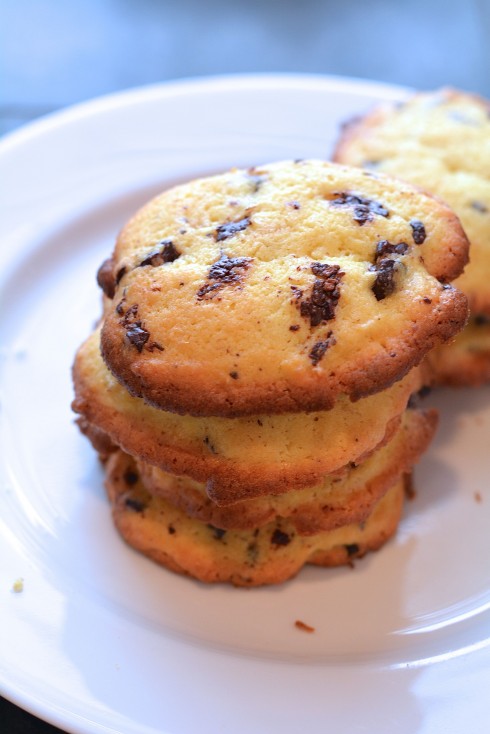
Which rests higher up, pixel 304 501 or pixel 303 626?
pixel 304 501

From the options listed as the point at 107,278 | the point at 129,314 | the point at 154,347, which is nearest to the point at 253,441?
the point at 154,347

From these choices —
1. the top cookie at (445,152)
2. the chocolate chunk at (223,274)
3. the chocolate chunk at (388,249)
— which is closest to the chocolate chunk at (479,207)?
the top cookie at (445,152)

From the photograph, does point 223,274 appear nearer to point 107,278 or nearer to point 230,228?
point 230,228

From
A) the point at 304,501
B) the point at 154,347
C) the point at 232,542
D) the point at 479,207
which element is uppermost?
the point at 154,347

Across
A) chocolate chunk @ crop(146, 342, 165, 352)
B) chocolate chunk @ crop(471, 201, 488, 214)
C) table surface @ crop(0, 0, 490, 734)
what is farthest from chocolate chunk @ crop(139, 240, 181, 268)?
table surface @ crop(0, 0, 490, 734)

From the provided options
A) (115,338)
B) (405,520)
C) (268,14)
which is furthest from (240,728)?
(268,14)

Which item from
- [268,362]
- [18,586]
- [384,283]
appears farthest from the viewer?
[18,586]

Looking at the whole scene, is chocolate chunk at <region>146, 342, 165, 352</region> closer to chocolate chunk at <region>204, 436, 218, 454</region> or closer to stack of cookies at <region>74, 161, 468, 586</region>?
stack of cookies at <region>74, 161, 468, 586</region>
